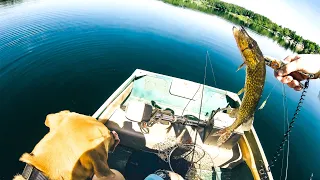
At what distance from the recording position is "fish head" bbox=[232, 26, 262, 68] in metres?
2.94

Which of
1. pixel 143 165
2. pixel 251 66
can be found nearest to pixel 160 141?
pixel 143 165

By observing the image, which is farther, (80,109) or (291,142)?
(291,142)

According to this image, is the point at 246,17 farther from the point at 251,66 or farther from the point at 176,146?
the point at 251,66

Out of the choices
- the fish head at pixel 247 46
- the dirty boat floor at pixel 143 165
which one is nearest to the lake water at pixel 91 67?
the dirty boat floor at pixel 143 165

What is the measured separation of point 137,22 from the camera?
72.6 feet

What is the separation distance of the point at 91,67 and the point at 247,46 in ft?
35.1

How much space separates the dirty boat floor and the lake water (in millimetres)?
3495

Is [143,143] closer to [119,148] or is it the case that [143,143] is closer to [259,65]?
[119,148]

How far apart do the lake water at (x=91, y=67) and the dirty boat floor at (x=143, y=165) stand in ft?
11.5

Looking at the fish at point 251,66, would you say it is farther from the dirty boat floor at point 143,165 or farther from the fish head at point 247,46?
the dirty boat floor at point 143,165

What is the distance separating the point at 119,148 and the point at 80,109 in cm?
465

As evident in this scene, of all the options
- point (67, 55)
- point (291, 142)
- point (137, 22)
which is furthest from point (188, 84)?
point (137, 22)

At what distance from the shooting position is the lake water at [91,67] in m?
8.57

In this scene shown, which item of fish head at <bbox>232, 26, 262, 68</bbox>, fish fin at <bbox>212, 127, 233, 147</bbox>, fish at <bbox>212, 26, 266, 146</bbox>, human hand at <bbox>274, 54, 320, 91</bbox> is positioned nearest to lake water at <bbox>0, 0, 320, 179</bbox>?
fish fin at <bbox>212, 127, 233, 147</bbox>
